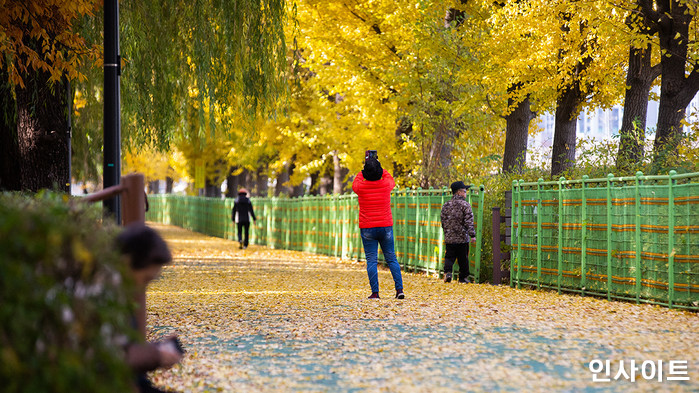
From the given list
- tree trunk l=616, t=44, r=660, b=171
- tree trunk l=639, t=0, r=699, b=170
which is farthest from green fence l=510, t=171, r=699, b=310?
tree trunk l=616, t=44, r=660, b=171

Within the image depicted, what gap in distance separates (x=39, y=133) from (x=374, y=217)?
4826mm

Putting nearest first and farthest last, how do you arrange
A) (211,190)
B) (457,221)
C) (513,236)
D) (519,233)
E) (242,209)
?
(519,233)
(513,236)
(457,221)
(242,209)
(211,190)

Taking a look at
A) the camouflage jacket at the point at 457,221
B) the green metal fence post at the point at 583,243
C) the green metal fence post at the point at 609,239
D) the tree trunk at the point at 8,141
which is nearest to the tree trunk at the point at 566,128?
the camouflage jacket at the point at 457,221

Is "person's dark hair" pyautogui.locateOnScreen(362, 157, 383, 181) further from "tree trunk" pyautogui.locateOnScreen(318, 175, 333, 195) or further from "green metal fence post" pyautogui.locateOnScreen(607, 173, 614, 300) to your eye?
"tree trunk" pyautogui.locateOnScreen(318, 175, 333, 195)

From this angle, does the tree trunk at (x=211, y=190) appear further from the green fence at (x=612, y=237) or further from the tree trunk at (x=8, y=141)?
the tree trunk at (x=8, y=141)

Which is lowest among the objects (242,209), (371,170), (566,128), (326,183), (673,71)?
(242,209)

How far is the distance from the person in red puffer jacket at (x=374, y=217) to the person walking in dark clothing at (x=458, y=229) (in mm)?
3084

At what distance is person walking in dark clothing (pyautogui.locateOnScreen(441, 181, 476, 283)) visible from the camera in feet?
49.5

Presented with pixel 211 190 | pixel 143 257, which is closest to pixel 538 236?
pixel 143 257

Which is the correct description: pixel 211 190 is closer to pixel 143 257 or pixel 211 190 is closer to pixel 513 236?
pixel 513 236

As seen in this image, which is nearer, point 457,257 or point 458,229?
point 458,229

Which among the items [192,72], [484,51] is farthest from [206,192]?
[192,72]

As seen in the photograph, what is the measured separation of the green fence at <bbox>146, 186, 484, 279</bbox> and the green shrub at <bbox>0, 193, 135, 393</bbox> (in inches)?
500

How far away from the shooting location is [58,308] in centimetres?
321
